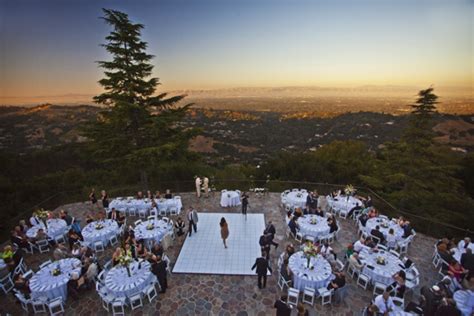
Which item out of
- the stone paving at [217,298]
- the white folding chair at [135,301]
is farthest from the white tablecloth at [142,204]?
the white folding chair at [135,301]

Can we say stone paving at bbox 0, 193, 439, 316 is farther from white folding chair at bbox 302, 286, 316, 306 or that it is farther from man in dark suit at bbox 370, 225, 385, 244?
man in dark suit at bbox 370, 225, 385, 244

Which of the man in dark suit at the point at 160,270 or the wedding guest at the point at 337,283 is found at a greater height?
the man in dark suit at the point at 160,270

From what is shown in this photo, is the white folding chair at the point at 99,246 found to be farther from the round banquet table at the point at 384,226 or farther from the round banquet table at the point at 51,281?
the round banquet table at the point at 384,226

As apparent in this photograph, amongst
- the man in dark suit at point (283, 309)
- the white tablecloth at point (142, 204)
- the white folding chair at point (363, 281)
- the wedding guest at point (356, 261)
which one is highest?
the white tablecloth at point (142, 204)

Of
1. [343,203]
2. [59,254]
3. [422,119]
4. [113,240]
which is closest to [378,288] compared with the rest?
[343,203]

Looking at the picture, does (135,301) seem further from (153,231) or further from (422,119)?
(422,119)

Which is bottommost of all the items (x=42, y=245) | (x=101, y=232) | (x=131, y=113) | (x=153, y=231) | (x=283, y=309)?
(x=42, y=245)

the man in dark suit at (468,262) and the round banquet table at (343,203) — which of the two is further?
the round banquet table at (343,203)
